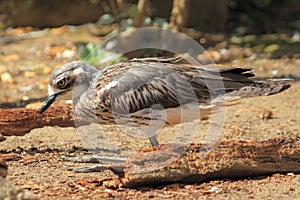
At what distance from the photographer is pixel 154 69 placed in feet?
17.2

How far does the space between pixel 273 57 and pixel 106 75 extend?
4540 millimetres

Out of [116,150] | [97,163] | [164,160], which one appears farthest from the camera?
[116,150]

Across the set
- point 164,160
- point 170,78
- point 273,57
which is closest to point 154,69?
point 170,78

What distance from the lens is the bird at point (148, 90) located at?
5.08 m

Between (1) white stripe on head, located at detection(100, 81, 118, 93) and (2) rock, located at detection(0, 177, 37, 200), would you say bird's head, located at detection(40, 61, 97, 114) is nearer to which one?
(1) white stripe on head, located at detection(100, 81, 118, 93)

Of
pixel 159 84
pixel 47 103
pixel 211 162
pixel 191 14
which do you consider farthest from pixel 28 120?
pixel 191 14

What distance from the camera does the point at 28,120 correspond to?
5.34 m

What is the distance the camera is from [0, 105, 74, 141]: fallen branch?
527cm

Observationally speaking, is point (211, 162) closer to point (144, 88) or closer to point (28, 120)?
point (144, 88)

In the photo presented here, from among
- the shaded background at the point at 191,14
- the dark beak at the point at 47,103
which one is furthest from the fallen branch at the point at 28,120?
the shaded background at the point at 191,14

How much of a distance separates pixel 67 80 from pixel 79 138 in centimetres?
90

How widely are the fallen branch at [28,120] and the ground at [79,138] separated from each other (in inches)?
7.9

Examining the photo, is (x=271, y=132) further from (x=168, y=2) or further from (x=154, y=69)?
(x=168, y=2)

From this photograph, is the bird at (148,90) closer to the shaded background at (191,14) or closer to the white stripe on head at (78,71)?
the white stripe on head at (78,71)
